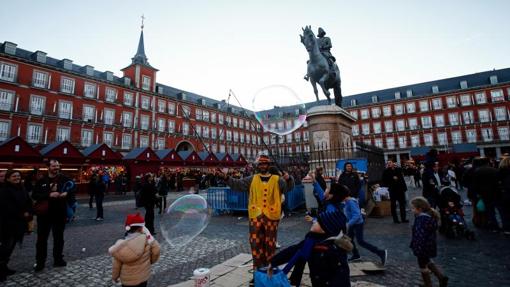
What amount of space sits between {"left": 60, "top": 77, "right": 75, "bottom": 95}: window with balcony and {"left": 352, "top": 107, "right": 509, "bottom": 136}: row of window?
49508 mm

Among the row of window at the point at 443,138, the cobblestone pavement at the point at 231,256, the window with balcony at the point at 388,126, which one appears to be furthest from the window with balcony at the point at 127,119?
the window with balcony at the point at 388,126

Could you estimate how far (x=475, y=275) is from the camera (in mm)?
3678

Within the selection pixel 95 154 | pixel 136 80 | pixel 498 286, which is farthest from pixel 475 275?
pixel 136 80

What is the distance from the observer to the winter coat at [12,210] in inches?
173

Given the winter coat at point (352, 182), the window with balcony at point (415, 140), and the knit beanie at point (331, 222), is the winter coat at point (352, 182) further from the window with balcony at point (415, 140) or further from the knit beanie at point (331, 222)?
the window with balcony at point (415, 140)

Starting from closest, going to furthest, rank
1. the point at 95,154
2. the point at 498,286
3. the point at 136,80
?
the point at 498,286 < the point at 95,154 < the point at 136,80

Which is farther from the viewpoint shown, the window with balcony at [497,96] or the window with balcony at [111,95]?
the window with balcony at [497,96]

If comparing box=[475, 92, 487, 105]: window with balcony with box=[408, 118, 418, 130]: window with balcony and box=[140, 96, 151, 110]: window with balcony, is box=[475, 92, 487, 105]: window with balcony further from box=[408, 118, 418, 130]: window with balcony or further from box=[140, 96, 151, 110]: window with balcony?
box=[140, 96, 151, 110]: window with balcony

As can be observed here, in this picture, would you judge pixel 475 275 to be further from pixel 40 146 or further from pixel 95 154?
pixel 40 146

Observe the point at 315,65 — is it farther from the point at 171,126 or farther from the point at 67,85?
the point at 171,126

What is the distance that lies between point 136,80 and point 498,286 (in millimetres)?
44635

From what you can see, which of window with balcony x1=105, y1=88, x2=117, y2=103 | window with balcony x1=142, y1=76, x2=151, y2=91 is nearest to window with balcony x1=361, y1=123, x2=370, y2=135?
window with balcony x1=142, y1=76, x2=151, y2=91

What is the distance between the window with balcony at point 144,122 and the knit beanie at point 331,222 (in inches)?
1633

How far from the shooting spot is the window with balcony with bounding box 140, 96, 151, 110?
40.7 meters
